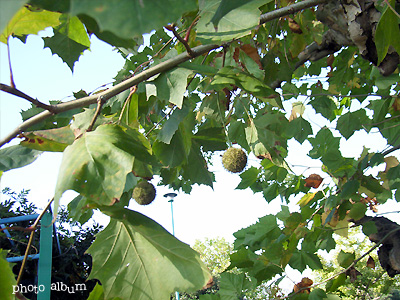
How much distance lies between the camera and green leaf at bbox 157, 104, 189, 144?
1201 millimetres

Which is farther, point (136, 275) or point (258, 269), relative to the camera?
point (258, 269)

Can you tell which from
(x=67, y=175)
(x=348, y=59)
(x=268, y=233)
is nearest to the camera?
(x=67, y=175)

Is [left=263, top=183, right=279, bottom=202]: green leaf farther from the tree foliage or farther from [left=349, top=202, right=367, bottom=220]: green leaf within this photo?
[left=349, top=202, right=367, bottom=220]: green leaf

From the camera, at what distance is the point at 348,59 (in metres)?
3.45

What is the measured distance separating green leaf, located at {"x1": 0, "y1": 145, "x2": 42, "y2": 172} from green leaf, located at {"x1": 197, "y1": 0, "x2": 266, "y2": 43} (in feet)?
1.86

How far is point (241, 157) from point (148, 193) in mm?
604

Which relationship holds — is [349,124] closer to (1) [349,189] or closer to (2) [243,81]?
(1) [349,189]

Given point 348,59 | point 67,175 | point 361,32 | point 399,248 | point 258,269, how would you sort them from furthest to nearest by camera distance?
point 348,59 < point 399,248 < point 258,269 < point 361,32 < point 67,175

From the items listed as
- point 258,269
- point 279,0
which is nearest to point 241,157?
point 258,269

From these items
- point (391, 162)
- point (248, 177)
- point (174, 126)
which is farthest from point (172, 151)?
point (391, 162)

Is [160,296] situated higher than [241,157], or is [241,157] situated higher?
[241,157]

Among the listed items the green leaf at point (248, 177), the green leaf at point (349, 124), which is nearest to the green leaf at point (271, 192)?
the green leaf at point (248, 177)

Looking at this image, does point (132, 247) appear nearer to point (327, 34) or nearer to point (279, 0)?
point (279, 0)

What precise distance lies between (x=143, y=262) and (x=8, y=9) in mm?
727
